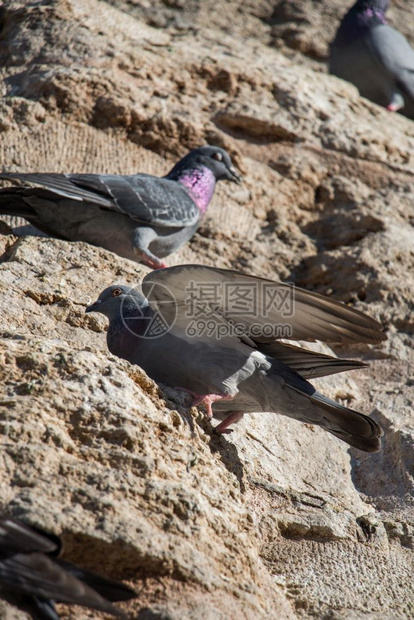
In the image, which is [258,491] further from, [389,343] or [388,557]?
[389,343]

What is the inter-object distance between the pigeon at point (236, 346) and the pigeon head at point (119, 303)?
0.18 feet

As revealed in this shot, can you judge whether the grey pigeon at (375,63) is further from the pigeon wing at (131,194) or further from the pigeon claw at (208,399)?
the pigeon claw at (208,399)

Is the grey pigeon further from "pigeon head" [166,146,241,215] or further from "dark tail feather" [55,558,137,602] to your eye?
"dark tail feather" [55,558,137,602]

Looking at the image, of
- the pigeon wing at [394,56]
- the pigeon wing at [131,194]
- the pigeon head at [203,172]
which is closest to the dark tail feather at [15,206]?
the pigeon wing at [131,194]

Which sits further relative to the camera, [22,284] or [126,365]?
[22,284]

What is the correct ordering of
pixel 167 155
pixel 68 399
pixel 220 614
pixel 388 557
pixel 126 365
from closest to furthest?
pixel 220 614 → pixel 68 399 → pixel 126 365 → pixel 388 557 → pixel 167 155

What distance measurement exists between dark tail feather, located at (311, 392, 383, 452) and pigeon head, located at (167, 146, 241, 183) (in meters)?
3.03

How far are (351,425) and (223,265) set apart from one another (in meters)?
2.68

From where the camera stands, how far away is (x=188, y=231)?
6.26 meters

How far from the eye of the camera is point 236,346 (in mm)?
4141

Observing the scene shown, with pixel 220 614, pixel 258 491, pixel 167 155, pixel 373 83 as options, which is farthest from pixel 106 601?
pixel 373 83

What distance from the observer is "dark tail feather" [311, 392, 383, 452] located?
4086 mm

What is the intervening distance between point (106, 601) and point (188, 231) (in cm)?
395

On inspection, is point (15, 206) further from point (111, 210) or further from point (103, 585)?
point (103, 585)
